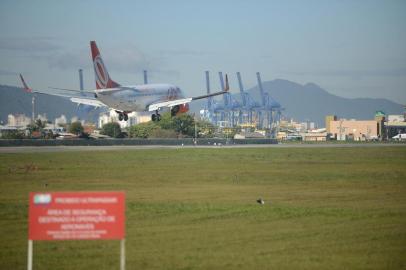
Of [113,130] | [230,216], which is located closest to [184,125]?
[113,130]

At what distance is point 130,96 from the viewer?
301ft

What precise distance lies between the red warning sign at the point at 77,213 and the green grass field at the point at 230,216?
4275 millimetres

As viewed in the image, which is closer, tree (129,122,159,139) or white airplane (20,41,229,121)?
white airplane (20,41,229,121)

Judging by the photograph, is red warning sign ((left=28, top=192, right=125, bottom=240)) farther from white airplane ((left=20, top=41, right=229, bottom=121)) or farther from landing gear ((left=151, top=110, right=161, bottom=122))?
landing gear ((left=151, top=110, right=161, bottom=122))

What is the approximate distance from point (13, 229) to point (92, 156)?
148 feet

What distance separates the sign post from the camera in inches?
640

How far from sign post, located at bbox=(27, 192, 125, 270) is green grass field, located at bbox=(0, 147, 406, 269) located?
428 cm

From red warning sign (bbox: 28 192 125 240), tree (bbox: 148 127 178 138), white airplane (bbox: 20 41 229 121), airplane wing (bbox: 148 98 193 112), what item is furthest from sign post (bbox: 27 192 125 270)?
tree (bbox: 148 127 178 138)

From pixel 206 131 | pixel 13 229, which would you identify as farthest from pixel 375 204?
pixel 206 131

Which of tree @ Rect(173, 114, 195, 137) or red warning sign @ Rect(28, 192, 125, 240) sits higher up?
tree @ Rect(173, 114, 195, 137)

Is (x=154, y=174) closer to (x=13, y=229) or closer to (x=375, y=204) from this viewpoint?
(x=375, y=204)

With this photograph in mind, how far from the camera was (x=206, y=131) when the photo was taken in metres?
185

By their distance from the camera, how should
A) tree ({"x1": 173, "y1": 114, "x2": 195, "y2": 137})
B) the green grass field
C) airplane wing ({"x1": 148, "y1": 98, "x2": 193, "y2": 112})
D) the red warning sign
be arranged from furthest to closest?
tree ({"x1": 173, "y1": 114, "x2": 195, "y2": 137}), airplane wing ({"x1": 148, "y1": 98, "x2": 193, "y2": 112}), the green grass field, the red warning sign

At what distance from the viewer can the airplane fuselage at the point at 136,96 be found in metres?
90.1
